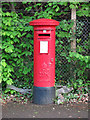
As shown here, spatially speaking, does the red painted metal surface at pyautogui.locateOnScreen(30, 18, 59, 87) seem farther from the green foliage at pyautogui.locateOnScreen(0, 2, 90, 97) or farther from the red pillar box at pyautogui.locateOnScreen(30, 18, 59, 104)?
the green foliage at pyautogui.locateOnScreen(0, 2, 90, 97)

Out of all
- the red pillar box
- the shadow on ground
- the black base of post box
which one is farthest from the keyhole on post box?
the shadow on ground

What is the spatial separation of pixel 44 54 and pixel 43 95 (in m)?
0.91

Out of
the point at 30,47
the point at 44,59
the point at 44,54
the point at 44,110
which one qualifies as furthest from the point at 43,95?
the point at 30,47

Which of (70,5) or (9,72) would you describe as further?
(9,72)

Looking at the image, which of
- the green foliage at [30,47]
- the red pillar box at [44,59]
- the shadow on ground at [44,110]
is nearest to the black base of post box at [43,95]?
the red pillar box at [44,59]

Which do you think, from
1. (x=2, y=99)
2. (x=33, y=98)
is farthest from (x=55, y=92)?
(x=2, y=99)

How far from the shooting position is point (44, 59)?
4.23 m

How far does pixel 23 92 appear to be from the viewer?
4.95 m

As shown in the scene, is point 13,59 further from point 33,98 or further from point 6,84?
point 33,98

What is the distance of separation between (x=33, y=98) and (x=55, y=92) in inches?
20.5

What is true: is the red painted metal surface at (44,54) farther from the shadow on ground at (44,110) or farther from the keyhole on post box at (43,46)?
the shadow on ground at (44,110)

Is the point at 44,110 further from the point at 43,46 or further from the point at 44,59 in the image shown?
the point at 43,46

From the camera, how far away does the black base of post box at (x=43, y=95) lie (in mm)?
4344

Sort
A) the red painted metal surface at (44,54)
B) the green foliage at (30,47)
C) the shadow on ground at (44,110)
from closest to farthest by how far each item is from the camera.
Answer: the shadow on ground at (44,110)
the red painted metal surface at (44,54)
the green foliage at (30,47)
